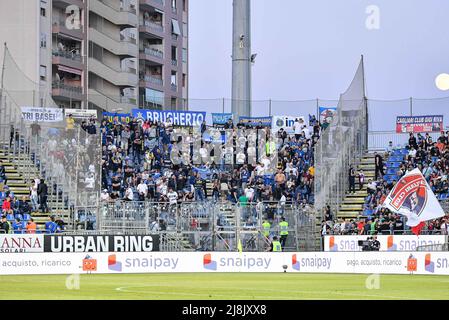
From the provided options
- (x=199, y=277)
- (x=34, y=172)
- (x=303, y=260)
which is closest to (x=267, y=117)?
(x=34, y=172)

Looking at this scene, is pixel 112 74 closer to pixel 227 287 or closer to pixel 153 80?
pixel 153 80

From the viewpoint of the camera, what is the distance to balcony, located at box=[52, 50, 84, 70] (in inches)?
3932

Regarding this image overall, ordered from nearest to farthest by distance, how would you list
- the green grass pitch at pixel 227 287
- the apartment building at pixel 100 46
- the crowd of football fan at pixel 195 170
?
1. the green grass pitch at pixel 227 287
2. the crowd of football fan at pixel 195 170
3. the apartment building at pixel 100 46

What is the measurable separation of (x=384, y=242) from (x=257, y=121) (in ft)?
56.8

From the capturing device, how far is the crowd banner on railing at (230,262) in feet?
140

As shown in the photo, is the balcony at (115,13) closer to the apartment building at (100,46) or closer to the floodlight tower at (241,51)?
the apartment building at (100,46)

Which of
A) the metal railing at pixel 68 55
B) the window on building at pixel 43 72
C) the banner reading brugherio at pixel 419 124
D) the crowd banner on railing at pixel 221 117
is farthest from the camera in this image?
the metal railing at pixel 68 55

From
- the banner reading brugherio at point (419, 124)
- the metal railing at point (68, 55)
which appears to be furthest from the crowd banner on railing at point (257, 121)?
the metal railing at point (68, 55)

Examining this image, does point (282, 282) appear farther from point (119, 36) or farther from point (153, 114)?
point (119, 36)

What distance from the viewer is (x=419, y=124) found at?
60875 mm

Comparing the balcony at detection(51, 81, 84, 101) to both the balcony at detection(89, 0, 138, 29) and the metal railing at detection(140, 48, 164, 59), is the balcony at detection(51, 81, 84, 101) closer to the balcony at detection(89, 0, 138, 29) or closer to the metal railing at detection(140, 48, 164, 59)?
the balcony at detection(89, 0, 138, 29)

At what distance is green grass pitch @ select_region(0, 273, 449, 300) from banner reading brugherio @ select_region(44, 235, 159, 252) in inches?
197

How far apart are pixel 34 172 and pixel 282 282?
23.9 m

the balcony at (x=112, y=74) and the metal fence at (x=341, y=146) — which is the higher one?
the balcony at (x=112, y=74)
